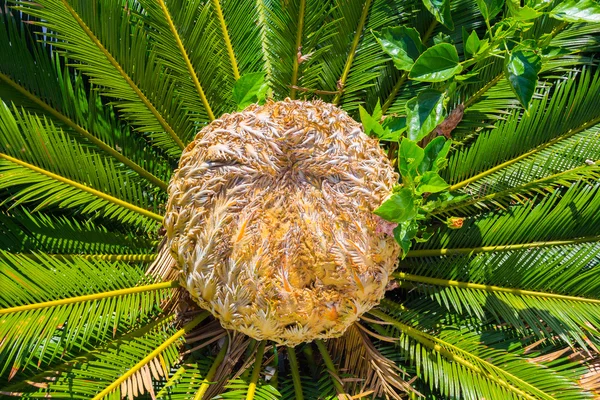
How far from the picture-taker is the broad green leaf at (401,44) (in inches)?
93.4

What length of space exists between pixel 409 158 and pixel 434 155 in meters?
0.10

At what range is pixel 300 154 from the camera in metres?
2.31

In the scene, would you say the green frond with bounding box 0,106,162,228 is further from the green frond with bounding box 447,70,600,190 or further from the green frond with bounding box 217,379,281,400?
the green frond with bounding box 447,70,600,190

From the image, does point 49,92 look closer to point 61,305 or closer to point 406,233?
point 61,305

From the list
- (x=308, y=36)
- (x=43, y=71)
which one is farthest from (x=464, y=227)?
(x=43, y=71)

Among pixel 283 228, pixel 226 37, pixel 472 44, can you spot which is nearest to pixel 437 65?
pixel 472 44

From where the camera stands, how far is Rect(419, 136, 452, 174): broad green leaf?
218 centimetres

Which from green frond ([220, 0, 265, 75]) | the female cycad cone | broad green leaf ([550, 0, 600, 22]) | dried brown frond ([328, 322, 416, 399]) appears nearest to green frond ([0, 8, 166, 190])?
the female cycad cone

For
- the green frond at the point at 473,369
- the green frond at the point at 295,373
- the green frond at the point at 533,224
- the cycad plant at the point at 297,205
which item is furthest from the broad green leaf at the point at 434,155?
the green frond at the point at 295,373

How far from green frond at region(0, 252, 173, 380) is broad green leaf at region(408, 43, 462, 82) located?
1496mm

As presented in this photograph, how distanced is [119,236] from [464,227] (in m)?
1.69

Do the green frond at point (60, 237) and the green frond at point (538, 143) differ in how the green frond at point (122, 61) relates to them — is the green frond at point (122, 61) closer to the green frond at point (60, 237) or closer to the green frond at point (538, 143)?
the green frond at point (60, 237)

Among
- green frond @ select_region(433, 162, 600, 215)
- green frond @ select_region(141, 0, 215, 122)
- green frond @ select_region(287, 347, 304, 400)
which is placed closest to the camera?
green frond @ select_region(287, 347, 304, 400)

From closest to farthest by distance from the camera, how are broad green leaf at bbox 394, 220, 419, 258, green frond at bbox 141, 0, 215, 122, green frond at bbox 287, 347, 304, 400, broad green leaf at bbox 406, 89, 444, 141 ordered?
broad green leaf at bbox 394, 220, 419, 258 < broad green leaf at bbox 406, 89, 444, 141 < green frond at bbox 287, 347, 304, 400 < green frond at bbox 141, 0, 215, 122
